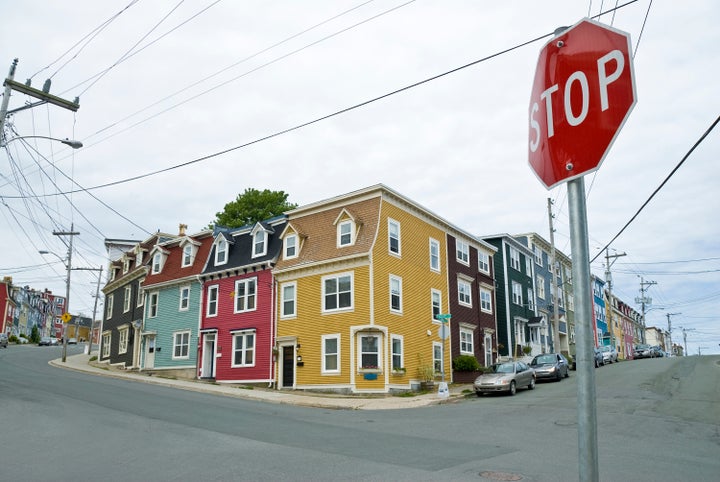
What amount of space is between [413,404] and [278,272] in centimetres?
1182

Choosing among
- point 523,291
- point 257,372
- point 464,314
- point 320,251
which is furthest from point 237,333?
point 523,291

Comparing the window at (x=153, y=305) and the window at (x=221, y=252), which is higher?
the window at (x=221, y=252)

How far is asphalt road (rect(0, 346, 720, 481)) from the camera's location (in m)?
9.71

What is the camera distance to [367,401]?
79.8 ft

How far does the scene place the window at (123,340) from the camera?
4434cm

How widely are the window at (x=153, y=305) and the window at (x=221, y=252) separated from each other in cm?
751

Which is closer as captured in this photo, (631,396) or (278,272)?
(631,396)

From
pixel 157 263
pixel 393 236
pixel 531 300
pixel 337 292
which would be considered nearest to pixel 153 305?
pixel 157 263

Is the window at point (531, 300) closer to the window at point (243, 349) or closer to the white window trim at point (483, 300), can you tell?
the white window trim at point (483, 300)

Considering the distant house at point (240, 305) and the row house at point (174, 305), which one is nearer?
the distant house at point (240, 305)

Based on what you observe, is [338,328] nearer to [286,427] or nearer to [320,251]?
[320,251]

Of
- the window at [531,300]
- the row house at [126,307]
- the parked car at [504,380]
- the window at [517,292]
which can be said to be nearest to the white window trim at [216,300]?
the row house at [126,307]

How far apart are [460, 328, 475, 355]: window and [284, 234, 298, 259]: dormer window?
12044mm

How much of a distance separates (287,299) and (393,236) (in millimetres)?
6896
